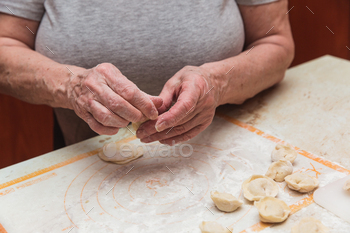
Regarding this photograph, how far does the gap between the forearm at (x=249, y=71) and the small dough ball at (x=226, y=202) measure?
43cm

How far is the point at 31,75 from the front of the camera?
111 cm

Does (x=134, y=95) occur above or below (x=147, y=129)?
above

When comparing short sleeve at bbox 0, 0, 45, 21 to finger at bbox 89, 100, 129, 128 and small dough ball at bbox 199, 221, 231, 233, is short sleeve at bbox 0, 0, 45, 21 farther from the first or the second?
small dough ball at bbox 199, 221, 231, 233

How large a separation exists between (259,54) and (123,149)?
655 millimetres

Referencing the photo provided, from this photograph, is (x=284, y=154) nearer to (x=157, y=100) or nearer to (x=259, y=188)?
(x=259, y=188)

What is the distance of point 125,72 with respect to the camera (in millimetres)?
1201

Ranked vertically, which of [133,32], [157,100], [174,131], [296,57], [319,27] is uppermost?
[133,32]

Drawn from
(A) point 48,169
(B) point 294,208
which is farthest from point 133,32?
(B) point 294,208

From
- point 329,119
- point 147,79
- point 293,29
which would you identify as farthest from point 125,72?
point 293,29

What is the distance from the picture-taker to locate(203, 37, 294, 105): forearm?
3.74 feet

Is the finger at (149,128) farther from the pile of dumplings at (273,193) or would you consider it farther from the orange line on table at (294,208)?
the orange line on table at (294,208)

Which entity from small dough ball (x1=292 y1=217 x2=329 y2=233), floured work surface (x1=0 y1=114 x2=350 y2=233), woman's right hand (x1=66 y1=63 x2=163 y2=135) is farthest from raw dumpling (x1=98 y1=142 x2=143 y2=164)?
small dough ball (x1=292 y1=217 x2=329 y2=233)

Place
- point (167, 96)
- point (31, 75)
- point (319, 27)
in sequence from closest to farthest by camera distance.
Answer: point (167, 96) → point (31, 75) → point (319, 27)

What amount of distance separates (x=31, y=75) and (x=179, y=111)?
1.86ft
